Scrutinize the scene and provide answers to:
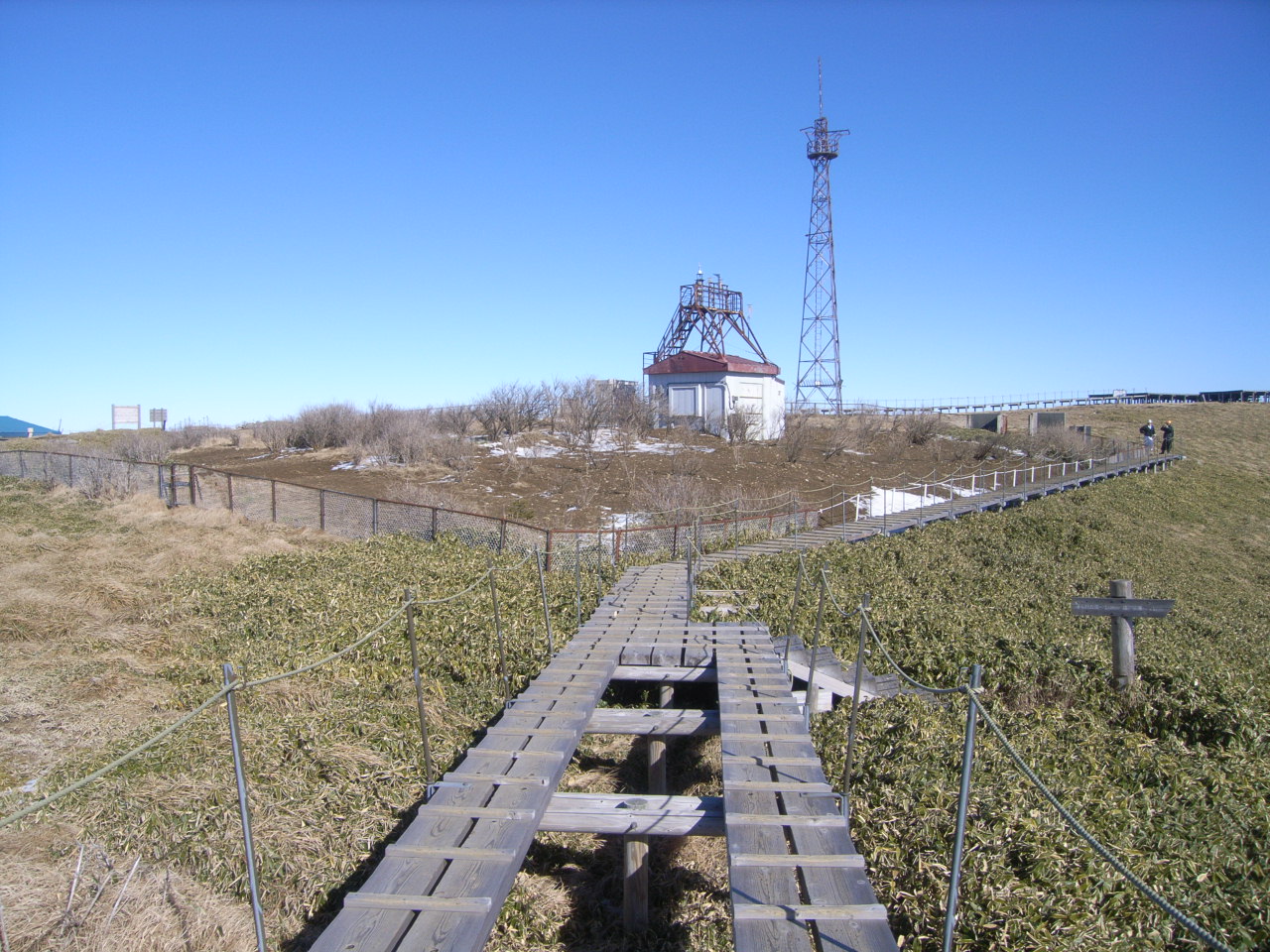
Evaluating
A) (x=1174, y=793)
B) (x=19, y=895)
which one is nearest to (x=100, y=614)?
(x=19, y=895)

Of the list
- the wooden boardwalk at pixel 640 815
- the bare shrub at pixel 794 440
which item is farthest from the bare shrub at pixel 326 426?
the wooden boardwalk at pixel 640 815

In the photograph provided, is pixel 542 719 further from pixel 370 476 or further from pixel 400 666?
pixel 370 476

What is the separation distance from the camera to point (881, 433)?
40.8m

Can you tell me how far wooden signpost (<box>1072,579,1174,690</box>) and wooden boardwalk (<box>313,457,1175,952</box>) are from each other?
321 cm

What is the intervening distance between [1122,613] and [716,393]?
28256mm

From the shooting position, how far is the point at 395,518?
667 inches

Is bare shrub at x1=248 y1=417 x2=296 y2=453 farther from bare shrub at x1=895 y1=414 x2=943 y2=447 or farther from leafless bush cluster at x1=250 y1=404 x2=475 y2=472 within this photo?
bare shrub at x1=895 y1=414 x2=943 y2=447

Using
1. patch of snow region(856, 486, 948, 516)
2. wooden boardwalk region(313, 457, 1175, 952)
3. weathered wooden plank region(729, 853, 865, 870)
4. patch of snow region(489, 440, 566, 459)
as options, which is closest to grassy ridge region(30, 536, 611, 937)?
wooden boardwalk region(313, 457, 1175, 952)

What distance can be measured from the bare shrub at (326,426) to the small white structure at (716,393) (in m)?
13.5

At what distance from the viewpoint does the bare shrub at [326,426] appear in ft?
116

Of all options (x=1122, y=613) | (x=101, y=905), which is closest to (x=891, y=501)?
(x=1122, y=613)

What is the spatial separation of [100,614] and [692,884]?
7870 millimetres

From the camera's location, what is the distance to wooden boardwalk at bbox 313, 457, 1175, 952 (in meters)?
3.71

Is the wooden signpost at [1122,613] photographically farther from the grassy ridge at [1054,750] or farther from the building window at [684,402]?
the building window at [684,402]
